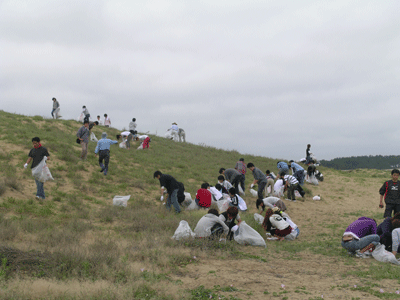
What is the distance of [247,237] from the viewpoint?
7.25m

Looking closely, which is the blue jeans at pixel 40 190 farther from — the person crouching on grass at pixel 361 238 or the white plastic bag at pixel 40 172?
the person crouching on grass at pixel 361 238

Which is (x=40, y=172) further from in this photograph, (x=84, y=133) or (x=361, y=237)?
(x=361, y=237)

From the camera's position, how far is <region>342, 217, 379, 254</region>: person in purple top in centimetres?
633

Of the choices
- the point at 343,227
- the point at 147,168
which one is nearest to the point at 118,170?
the point at 147,168

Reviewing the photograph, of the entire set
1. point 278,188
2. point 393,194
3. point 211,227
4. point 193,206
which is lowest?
point 193,206

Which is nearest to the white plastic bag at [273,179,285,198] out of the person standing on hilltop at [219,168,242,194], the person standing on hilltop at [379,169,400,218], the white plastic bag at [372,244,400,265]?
the person standing on hilltop at [219,168,242,194]

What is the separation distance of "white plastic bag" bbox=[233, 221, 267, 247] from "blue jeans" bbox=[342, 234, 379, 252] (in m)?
1.85

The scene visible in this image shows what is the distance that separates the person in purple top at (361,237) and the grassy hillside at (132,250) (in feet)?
1.19

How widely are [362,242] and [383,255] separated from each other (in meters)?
0.44

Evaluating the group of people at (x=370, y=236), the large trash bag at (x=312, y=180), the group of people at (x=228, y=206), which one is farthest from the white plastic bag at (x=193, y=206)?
the large trash bag at (x=312, y=180)

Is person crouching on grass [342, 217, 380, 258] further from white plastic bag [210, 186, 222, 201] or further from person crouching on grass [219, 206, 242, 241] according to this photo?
white plastic bag [210, 186, 222, 201]

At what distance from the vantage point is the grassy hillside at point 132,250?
437cm

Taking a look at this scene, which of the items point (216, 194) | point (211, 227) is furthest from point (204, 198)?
point (211, 227)

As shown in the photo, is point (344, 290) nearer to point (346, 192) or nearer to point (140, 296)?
point (140, 296)
